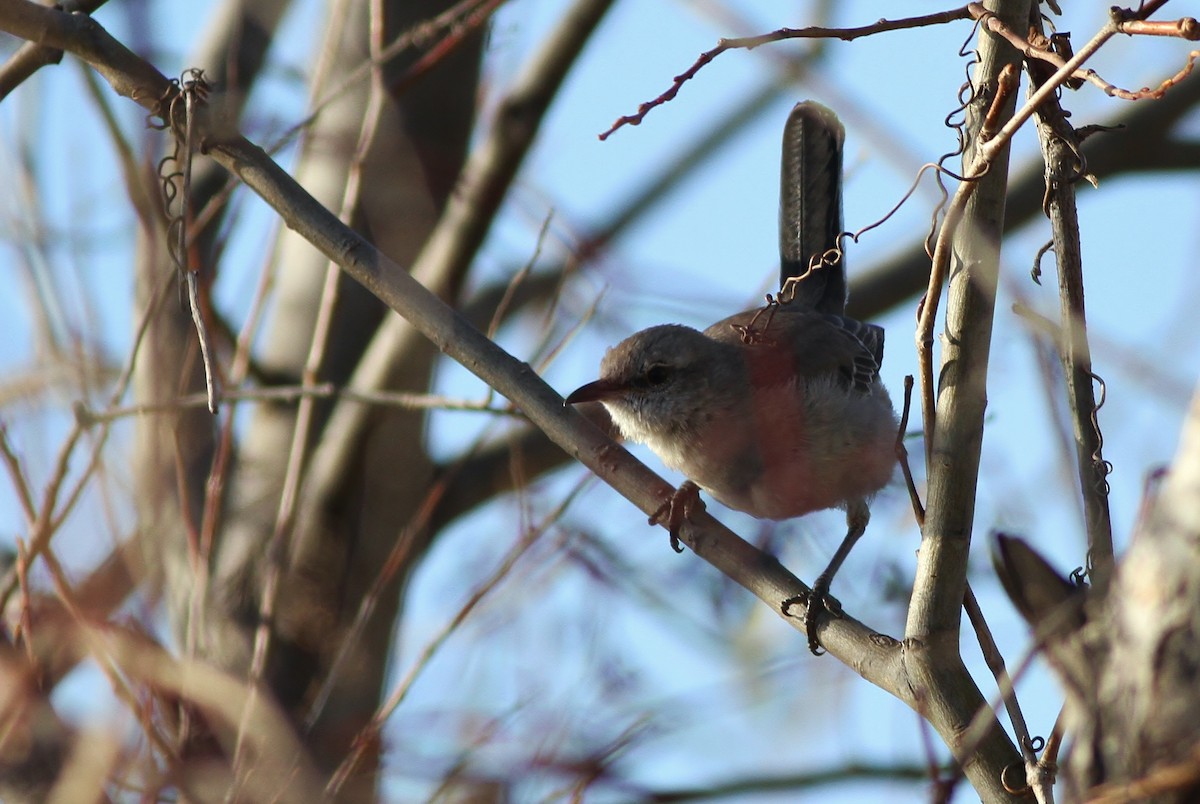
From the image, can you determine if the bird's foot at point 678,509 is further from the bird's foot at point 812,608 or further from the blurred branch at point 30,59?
the blurred branch at point 30,59

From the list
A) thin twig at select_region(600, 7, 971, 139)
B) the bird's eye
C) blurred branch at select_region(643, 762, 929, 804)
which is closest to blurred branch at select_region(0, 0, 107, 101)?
thin twig at select_region(600, 7, 971, 139)

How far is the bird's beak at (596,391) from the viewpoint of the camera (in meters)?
4.57

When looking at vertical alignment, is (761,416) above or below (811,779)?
above

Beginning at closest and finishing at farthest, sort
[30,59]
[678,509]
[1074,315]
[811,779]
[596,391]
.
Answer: [1074,315]
[30,59]
[678,509]
[811,779]
[596,391]

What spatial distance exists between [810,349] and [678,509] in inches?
68.7

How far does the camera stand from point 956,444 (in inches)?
100

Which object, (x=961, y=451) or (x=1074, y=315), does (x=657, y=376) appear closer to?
(x=961, y=451)

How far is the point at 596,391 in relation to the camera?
4.60 m

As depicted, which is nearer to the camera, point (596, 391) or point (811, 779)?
point (811, 779)

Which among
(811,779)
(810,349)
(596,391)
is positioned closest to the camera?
(811,779)

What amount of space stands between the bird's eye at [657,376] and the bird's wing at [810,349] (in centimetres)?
31

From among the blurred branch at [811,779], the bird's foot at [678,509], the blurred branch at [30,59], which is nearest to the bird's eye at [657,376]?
the bird's foot at [678,509]

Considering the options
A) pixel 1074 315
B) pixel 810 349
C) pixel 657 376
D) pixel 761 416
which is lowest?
pixel 1074 315

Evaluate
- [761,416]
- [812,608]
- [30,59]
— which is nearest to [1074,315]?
[812,608]
